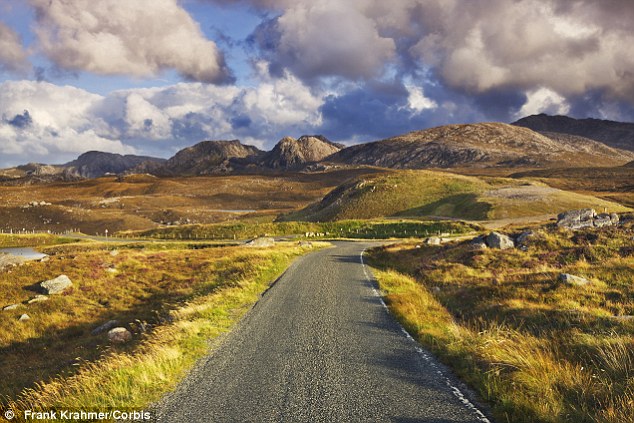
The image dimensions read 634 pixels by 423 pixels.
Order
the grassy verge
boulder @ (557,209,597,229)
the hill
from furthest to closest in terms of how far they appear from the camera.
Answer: the hill, the grassy verge, boulder @ (557,209,597,229)

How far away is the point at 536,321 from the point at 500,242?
18980 mm

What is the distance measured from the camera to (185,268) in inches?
1464

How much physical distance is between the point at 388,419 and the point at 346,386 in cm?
148

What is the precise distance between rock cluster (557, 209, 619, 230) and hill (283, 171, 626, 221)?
4342 centimetres

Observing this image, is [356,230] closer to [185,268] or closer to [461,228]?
[461,228]

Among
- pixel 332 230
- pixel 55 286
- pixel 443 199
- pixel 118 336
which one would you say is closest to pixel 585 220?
pixel 118 336

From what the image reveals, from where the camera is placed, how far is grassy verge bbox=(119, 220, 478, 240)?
6700 centimetres

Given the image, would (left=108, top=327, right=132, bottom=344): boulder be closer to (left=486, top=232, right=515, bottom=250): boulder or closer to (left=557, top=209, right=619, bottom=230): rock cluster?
(left=486, top=232, right=515, bottom=250): boulder

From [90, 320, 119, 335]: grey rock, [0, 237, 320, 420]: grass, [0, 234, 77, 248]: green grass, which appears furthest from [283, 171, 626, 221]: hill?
[90, 320, 119, 335]: grey rock

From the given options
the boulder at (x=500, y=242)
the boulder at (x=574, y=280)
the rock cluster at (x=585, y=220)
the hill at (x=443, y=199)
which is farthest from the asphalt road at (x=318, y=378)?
the hill at (x=443, y=199)

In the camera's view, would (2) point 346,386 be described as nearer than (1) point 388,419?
No

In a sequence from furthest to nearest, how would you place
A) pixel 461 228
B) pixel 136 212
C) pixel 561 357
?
pixel 136 212
pixel 461 228
pixel 561 357

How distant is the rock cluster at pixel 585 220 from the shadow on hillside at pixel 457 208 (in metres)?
43.5

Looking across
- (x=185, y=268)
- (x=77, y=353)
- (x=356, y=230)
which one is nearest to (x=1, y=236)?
(x=185, y=268)
